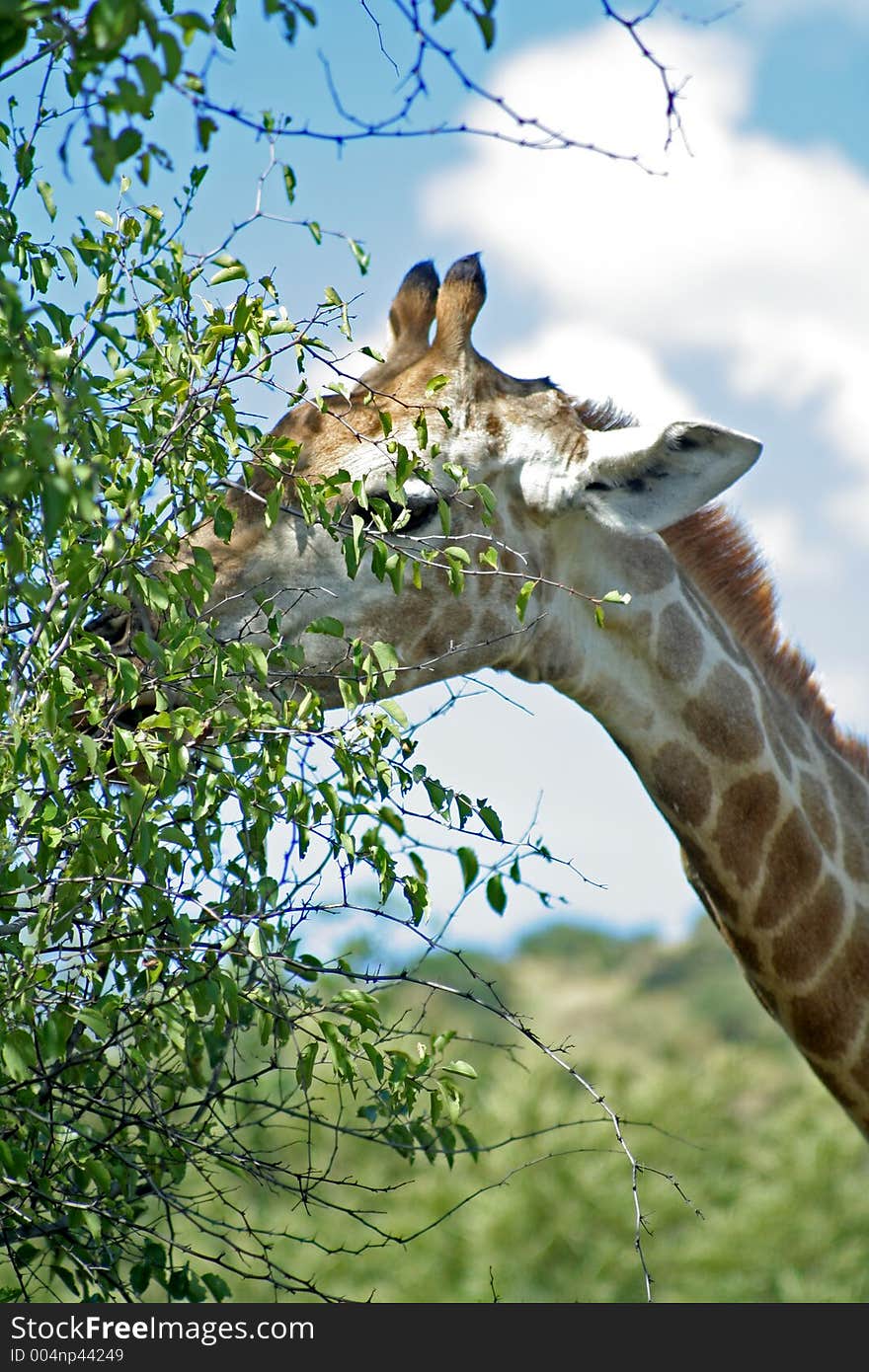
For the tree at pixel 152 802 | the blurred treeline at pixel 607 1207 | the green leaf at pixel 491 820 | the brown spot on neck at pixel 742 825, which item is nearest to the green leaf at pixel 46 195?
the tree at pixel 152 802

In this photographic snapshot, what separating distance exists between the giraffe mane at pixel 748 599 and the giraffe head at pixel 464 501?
13.0 inches

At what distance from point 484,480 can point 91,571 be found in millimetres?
2006

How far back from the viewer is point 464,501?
416 cm

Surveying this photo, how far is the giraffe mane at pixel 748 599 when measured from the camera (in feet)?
16.0

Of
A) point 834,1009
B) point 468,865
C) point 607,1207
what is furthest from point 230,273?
point 607,1207

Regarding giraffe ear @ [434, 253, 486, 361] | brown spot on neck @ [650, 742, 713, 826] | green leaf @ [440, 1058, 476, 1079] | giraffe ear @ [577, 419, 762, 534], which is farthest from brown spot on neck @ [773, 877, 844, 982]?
giraffe ear @ [434, 253, 486, 361]

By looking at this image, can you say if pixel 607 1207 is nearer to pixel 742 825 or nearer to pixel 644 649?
pixel 742 825

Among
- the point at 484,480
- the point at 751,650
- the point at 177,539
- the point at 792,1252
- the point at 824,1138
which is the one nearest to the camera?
the point at 177,539

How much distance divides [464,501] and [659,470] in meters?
0.65

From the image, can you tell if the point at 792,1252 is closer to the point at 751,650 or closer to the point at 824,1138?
the point at 824,1138

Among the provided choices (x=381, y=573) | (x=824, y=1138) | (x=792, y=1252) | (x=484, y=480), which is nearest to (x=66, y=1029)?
(x=381, y=573)

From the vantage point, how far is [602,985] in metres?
70.7

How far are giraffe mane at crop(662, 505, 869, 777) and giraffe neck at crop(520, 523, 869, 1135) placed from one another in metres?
0.33

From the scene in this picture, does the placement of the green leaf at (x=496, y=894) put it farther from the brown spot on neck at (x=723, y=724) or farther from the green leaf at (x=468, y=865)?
the brown spot on neck at (x=723, y=724)
